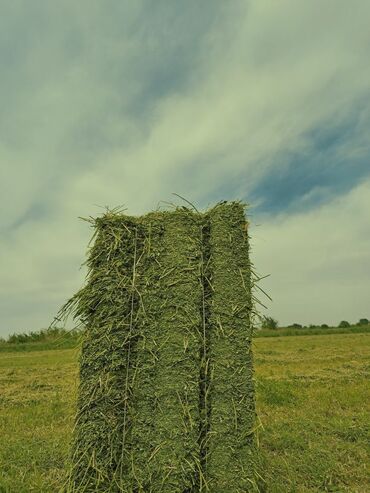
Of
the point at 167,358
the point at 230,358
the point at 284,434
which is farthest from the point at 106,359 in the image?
the point at 284,434

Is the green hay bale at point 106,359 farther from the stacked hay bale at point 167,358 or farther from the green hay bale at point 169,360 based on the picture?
the green hay bale at point 169,360

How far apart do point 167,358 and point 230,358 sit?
592mm

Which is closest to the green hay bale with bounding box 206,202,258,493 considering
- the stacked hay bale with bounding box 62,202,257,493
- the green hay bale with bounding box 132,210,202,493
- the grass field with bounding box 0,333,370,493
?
the stacked hay bale with bounding box 62,202,257,493

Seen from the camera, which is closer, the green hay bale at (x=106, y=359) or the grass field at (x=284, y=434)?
the green hay bale at (x=106, y=359)

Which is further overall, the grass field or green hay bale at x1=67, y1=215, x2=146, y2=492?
the grass field

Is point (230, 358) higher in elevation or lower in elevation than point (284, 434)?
higher

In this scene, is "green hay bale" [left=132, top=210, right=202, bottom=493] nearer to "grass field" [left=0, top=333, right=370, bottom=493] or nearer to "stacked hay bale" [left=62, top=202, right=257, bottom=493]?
"stacked hay bale" [left=62, top=202, right=257, bottom=493]

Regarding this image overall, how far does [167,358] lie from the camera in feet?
14.3

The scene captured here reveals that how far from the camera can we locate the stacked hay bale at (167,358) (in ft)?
13.7

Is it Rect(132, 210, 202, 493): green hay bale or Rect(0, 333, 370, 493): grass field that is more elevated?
Rect(132, 210, 202, 493): green hay bale

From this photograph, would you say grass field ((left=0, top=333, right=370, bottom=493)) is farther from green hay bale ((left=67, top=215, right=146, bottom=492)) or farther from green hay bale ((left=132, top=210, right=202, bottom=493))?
green hay bale ((left=132, top=210, right=202, bottom=493))

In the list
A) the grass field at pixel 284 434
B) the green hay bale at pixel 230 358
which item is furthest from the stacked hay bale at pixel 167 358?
the grass field at pixel 284 434

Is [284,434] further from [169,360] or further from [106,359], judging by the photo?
[106,359]

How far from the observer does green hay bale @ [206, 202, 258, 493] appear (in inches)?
166
